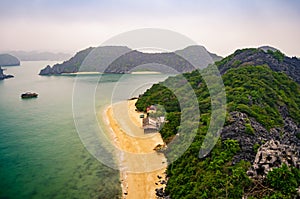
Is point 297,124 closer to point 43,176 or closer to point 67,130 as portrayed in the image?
point 43,176

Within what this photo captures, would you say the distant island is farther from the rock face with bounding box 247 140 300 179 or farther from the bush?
the bush

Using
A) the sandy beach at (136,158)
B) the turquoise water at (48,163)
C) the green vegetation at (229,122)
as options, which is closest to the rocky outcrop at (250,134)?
the green vegetation at (229,122)

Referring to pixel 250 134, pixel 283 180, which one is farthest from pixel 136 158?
pixel 283 180

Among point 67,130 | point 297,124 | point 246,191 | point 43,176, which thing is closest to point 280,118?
point 297,124

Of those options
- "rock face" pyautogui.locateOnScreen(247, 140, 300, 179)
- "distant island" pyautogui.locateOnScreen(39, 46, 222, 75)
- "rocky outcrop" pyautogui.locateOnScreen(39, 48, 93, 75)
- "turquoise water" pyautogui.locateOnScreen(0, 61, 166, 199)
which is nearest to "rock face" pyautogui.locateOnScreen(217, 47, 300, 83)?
"rock face" pyautogui.locateOnScreen(247, 140, 300, 179)

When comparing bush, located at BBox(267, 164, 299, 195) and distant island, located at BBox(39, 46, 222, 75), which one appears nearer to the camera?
bush, located at BBox(267, 164, 299, 195)

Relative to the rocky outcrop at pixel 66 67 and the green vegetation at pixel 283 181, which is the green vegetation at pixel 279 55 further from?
the rocky outcrop at pixel 66 67
